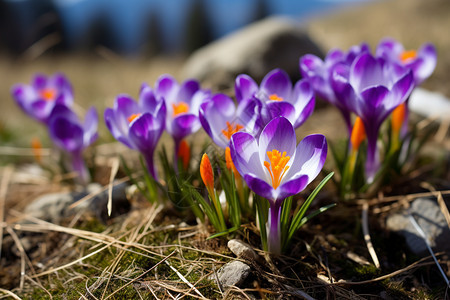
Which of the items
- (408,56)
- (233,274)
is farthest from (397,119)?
(233,274)

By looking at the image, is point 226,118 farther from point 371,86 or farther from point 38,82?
point 38,82

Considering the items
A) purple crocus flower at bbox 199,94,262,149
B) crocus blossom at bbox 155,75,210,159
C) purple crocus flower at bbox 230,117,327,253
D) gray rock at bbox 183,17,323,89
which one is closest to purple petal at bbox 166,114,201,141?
crocus blossom at bbox 155,75,210,159

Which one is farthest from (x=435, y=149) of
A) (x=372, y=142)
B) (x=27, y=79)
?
(x=27, y=79)

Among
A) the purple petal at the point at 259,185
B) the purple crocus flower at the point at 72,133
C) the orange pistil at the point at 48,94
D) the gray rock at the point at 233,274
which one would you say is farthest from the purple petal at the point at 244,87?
the orange pistil at the point at 48,94

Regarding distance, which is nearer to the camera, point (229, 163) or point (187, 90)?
point (229, 163)

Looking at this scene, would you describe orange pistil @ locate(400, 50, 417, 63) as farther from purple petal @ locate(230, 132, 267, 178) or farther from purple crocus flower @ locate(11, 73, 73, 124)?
purple crocus flower @ locate(11, 73, 73, 124)
